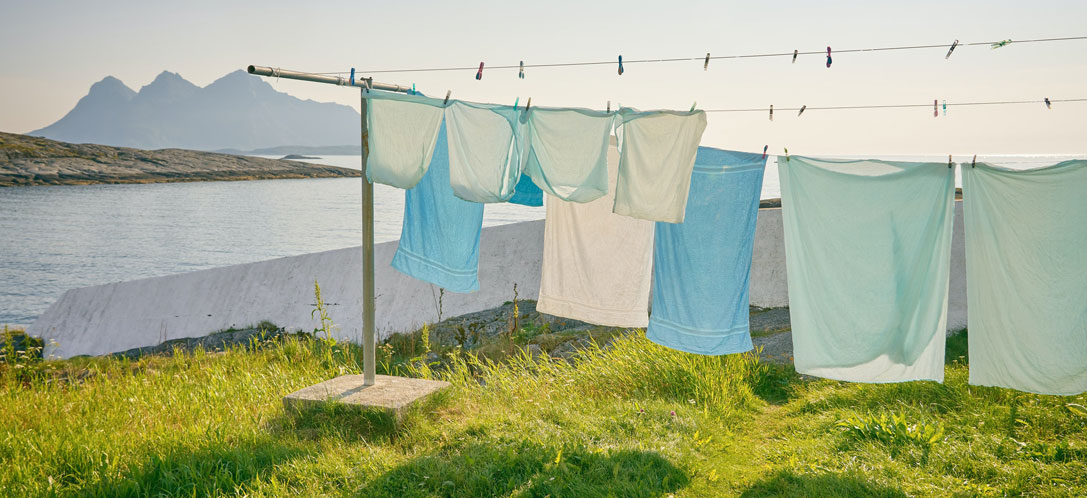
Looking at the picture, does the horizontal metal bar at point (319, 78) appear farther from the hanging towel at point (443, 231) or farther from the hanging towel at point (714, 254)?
the hanging towel at point (714, 254)

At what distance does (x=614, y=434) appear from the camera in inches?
168

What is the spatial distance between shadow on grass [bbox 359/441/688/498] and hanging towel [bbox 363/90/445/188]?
5.59 feet

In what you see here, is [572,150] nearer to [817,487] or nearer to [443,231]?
Result: [443,231]

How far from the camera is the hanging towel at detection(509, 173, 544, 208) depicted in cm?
457

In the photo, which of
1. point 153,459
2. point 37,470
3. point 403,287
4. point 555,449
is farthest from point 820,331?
point 403,287

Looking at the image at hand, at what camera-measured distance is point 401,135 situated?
13.8ft

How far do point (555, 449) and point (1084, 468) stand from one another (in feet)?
9.69

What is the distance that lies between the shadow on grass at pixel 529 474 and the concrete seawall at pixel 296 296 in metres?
6.35

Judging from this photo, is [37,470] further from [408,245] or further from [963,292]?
[963,292]

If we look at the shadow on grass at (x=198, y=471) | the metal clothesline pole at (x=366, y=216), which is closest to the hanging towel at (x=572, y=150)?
the metal clothesline pole at (x=366, y=216)

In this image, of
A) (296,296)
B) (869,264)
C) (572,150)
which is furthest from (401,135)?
(296,296)

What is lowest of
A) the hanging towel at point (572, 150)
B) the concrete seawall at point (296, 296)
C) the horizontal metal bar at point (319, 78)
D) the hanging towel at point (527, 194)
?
the concrete seawall at point (296, 296)

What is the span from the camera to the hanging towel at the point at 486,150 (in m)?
4.04

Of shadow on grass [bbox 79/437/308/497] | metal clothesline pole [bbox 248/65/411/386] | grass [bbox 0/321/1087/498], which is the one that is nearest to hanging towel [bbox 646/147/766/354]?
grass [bbox 0/321/1087/498]
